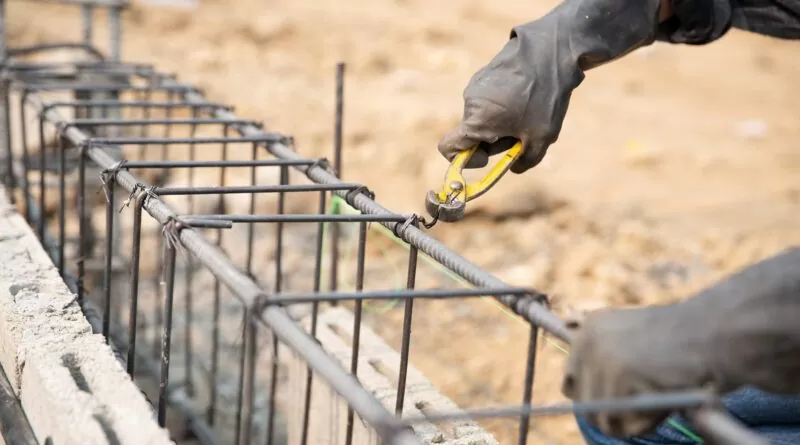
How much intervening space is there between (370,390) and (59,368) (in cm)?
95

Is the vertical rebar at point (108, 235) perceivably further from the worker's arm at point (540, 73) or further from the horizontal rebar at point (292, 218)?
the worker's arm at point (540, 73)

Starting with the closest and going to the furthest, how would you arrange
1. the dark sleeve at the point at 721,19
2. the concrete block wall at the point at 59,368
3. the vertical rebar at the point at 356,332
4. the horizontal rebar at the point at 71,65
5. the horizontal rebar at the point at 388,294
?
1. the horizontal rebar at the point at 388,294
2. the concrete block wall at the point at 59,368
3. the vertical rebar at the point at 356,332
4. the dark sleeve at the point at 721,19
5. the horizontal rebar at the point at 71,65

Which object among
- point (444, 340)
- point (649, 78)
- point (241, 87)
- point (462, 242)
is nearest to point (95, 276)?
point (444, 340)

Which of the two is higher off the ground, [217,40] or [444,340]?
[217,40]

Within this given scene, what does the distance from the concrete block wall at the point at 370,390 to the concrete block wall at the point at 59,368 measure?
2.43 feet

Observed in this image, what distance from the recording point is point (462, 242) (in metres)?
6.46

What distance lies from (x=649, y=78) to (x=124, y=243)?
736cm

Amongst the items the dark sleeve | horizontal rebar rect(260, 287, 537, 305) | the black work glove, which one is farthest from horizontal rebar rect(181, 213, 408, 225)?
the dark sleeve

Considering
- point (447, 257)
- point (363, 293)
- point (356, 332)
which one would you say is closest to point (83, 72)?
point (356, 332)

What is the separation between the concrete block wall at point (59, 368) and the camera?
2.04m

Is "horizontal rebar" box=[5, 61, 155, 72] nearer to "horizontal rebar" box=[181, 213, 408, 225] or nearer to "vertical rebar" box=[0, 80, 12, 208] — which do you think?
"vertical rebar" box=[0, 80, 12, 208]

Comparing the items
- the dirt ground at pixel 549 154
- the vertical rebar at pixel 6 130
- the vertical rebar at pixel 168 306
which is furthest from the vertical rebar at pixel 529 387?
the vertical rebar at pixel 6 130

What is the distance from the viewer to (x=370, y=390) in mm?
2850

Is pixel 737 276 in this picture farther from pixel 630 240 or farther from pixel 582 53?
pixel 630 240
